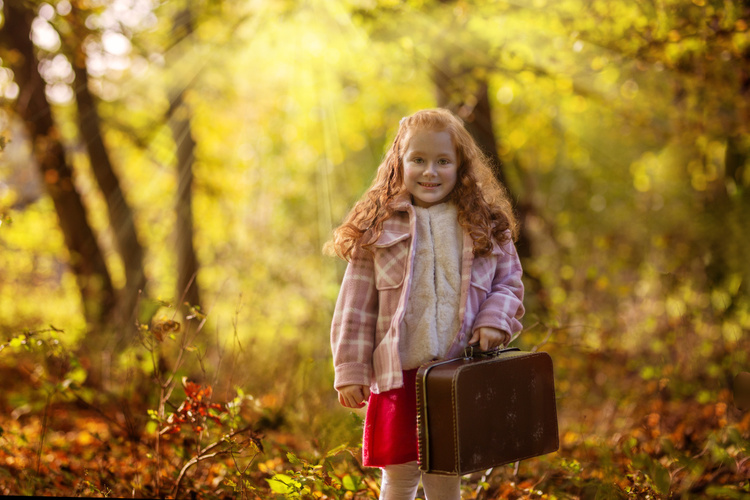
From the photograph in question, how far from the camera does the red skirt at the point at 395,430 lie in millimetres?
2334

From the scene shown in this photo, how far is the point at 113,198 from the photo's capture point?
22.9 feet

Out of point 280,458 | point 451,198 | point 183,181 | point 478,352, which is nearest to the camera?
point 478,352

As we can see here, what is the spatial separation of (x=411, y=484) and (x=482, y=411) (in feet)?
1.51

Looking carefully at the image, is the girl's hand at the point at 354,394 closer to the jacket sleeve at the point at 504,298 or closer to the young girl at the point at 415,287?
the young girl at the point at 415,287

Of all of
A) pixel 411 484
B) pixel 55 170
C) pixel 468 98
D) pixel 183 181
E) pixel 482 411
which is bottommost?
pixel 411 484

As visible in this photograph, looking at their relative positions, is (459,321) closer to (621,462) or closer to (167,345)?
(621,462)

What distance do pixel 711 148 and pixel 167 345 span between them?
6114mm

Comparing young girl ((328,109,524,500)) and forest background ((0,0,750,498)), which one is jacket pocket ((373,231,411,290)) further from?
forest background ((0,0,750,498))

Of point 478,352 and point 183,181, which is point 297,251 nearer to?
point 183,181

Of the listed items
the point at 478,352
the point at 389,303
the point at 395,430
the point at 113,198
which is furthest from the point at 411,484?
the point at 113,198

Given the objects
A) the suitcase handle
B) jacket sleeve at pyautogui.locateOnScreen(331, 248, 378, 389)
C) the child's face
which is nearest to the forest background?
jacket sleeve at pyautogui.locateOnScreen(331, 248, 378, 389)

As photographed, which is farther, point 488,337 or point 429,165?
point 429,165

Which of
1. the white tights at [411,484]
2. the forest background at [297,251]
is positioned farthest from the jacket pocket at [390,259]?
the forest background at [297,251]

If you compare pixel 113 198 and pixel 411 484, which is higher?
pixel 113 198
